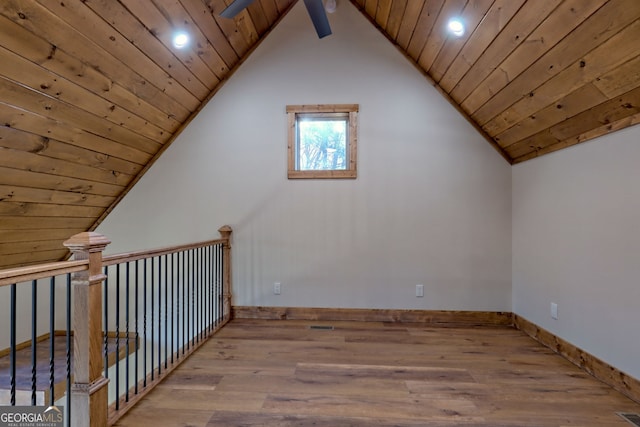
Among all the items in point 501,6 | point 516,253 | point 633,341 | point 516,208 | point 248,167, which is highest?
point 501,6

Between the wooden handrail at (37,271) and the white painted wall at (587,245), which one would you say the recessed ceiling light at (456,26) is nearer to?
the white painted wall at (587,245)

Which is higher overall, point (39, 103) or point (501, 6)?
point (501, 6)

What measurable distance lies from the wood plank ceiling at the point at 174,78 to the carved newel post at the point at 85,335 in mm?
1264

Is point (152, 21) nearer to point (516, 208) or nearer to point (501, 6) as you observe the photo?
point (501, 6)

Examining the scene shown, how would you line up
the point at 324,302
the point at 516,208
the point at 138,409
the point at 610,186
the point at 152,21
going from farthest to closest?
the point at 324,302 < the point at 516,208 < the point at 152,21 < the point at 610,186 < the point at 138,409

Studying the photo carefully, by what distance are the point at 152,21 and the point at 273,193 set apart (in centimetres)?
182

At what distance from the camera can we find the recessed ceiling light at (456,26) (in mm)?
2385

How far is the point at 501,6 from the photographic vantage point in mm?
2020

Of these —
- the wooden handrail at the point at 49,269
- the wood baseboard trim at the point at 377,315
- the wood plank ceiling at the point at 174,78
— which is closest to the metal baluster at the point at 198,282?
the wood baseboard trim at the point at 377,315

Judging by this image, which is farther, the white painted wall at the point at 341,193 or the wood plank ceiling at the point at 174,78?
the white painted wall at the point at 341,193

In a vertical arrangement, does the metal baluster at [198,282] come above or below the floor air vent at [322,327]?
above

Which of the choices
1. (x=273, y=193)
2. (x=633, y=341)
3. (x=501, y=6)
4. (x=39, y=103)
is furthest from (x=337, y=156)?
(x=633, y=341)

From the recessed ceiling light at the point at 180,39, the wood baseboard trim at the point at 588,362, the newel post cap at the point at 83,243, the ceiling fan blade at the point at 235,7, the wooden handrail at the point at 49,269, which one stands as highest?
the recessed ceiling light at the point at 180,39

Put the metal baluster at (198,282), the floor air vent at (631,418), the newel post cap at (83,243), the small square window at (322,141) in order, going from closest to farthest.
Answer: the newel post cap at (83,243)
the floor air vent at (631,418)
the metal baluster at (198,282)
the small square window at (322,141)
